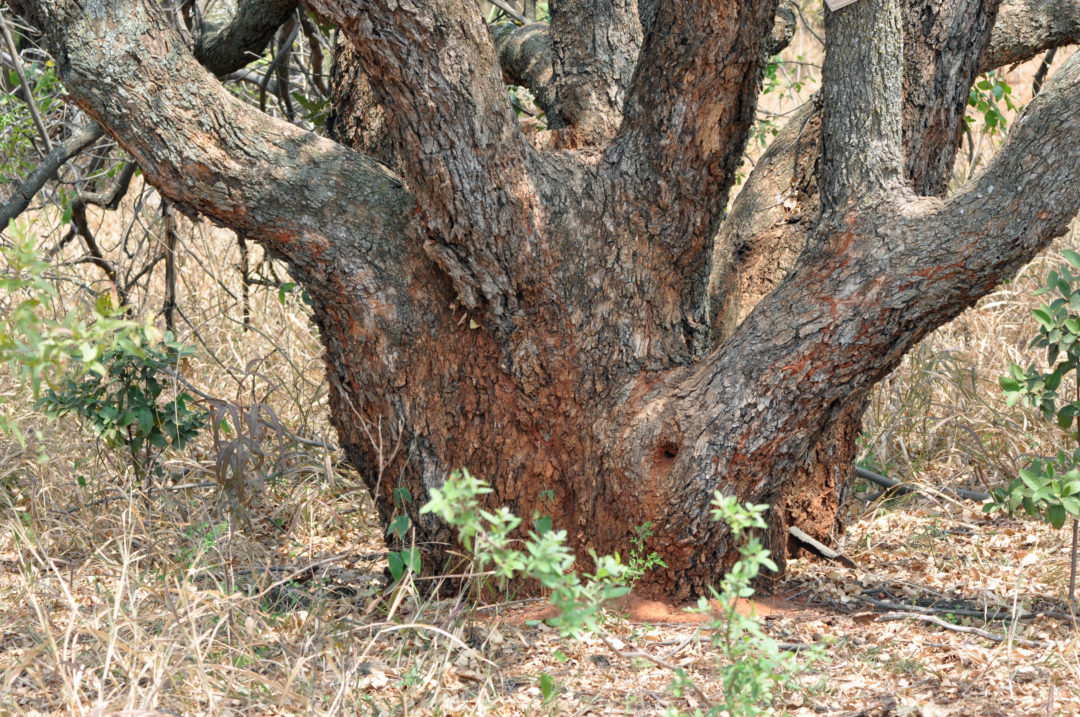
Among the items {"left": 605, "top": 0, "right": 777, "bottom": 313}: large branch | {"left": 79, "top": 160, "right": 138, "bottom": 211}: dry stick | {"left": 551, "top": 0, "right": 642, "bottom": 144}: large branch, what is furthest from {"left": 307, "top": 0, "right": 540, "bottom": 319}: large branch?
{"left": 79, "top": 160, "right": 138, "bottom": 211}: dry stick

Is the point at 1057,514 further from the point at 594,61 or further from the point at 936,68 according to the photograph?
the point at 594,61

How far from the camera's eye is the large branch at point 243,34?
375cm

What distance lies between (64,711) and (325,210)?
131 centimetres

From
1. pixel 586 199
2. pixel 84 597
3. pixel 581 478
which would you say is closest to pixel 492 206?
pixel 586 199

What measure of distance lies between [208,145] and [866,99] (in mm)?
1681

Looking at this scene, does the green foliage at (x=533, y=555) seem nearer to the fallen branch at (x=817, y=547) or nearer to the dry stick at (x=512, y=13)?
the fallen branch at (x=817, y=547)

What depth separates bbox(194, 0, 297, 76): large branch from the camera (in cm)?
375

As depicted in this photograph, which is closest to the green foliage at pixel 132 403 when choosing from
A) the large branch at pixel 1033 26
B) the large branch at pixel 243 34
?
the large branch at pixel 243 34

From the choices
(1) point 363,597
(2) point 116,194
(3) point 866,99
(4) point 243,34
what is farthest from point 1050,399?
→ (2) point 116,194

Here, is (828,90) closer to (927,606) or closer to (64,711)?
(927,606)

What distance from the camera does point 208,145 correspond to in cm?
253

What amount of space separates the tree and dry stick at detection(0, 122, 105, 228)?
0.95 m

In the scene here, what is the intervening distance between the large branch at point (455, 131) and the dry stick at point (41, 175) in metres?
1.27

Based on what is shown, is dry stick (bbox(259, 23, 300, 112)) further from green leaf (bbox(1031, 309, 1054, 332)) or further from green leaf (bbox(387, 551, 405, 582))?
green leaf (bbox(1031, 309, 1054, 332))
